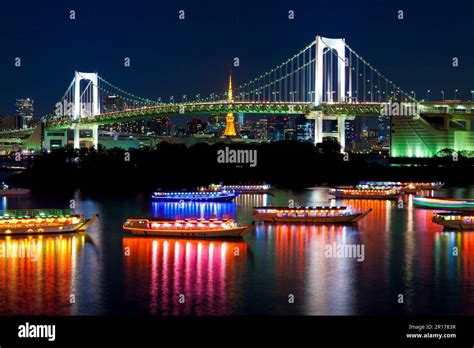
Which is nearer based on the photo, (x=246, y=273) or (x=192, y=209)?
(x=246, y=273)

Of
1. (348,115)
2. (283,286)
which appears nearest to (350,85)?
(348,115)

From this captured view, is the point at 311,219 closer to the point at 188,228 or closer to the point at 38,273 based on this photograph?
the point at 188,228

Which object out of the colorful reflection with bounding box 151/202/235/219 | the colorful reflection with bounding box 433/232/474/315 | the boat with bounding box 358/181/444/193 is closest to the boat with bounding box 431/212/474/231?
the colorful reflection with bounding box 433/232/474/315

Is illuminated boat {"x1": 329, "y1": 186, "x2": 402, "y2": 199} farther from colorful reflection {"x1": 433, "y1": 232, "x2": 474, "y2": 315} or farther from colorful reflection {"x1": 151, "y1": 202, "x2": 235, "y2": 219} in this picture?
A: colorful reflection {"x1": 433, "y1": 232, "x2": 474, "y2": 315}

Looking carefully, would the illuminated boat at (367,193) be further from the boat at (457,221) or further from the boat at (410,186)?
the boat at (457,221)

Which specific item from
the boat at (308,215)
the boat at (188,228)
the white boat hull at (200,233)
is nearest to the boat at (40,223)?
the boat at (188,228)

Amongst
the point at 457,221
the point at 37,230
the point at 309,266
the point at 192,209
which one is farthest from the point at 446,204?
the point at 37,230
